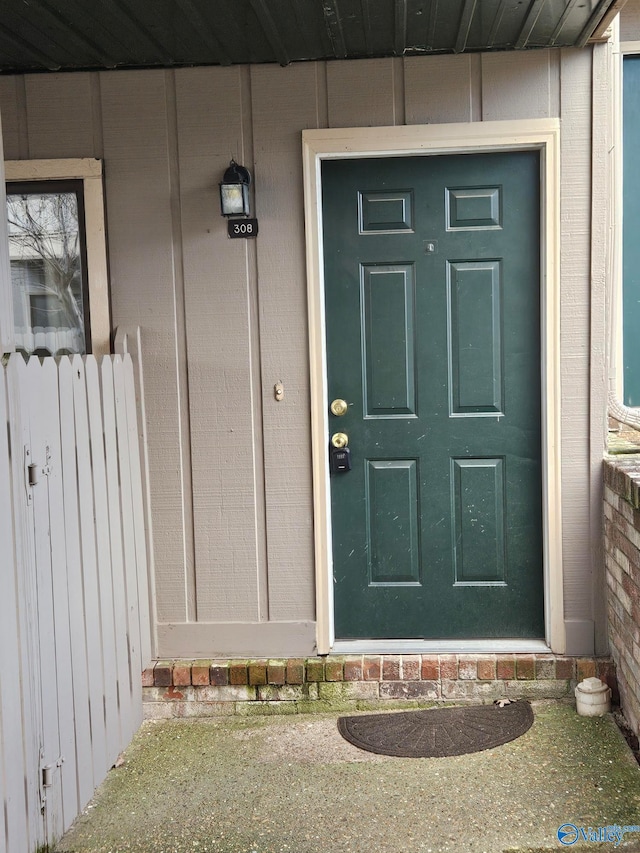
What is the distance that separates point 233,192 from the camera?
12.2 ft

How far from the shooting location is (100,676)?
10.7 feet

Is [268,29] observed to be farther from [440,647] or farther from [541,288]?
[440,647]

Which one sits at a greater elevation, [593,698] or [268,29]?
[268,29]

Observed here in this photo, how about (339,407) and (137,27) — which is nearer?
(137,27)

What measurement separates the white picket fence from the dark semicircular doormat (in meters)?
1.04

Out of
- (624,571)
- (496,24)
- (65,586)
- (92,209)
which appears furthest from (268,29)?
(624,571)

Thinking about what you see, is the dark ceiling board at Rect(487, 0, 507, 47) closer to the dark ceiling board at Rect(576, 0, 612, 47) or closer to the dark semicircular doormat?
the dark ceiling board at Rect(576, 0, 612, 47)

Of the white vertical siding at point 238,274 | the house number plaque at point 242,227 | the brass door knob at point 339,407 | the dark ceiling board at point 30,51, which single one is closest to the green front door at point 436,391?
the brass door knob at point 339,407

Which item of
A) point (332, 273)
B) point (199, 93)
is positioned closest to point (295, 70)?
point (199, 93)

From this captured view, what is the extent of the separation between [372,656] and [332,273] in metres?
1.81

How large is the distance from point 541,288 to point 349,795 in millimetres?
2333

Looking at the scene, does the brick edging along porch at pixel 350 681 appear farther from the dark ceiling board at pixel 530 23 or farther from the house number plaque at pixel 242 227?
the dark ceiling board at pixel 530 23

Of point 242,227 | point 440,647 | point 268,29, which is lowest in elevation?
point 440,647

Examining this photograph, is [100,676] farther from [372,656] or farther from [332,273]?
[332,273]
